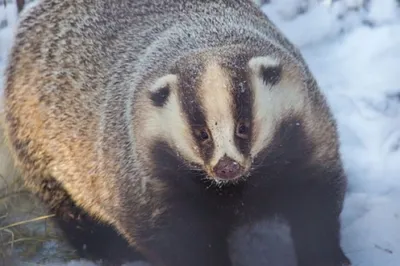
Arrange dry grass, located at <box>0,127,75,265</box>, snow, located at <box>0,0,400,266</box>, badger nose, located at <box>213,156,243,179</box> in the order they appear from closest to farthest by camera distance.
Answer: badger nose, located at <box>213,156,243,179</box>, snow, located at <box>0,0,400,266</box>, dry grass, located at <box>0,127,75,265</box>

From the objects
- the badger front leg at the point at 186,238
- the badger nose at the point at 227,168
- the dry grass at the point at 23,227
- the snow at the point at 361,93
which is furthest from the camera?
the dry grass at the point at 23,227

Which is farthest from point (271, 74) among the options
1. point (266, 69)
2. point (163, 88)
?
point (163, 88)

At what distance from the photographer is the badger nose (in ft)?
8.43

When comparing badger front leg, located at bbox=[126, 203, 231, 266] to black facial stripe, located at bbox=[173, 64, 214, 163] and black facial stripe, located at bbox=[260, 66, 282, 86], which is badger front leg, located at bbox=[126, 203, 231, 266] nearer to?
black facial stripe, located at bbox=[173, 64, 214, 163]

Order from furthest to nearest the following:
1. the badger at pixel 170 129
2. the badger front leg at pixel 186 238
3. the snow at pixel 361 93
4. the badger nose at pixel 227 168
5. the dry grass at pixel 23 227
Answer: the dry grass at pixel 23 227 < the snow at pixel 361 93 < the badger front leg at pixel 186 238 < the badger at pixel 170 129 < the badger nose at pixel 227 168

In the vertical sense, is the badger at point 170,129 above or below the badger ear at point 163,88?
below

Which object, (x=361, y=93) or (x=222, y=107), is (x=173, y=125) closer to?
(x=222, y=107)

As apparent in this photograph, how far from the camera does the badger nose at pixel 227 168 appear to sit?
101 inches


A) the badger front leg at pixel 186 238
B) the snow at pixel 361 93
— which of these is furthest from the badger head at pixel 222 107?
the snow at pixel 361 93

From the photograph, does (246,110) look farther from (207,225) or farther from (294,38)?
(294,38)

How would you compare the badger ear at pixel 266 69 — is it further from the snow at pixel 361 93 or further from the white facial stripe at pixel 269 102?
the snow at pixel 361 93

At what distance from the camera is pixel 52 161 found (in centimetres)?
347

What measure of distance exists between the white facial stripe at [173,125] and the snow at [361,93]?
667 millimetres

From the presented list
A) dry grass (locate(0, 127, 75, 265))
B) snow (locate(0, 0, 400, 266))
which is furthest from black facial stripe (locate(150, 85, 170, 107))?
dry grass (locate(0, 127, 75, 265))
